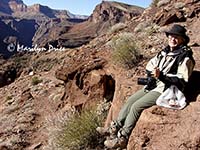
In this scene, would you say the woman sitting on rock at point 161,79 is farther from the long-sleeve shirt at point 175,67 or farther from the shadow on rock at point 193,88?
the shadow on rock at point 193,88

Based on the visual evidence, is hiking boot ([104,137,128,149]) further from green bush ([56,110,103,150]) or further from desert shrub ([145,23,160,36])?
desert shrub ([145,23,160,36])

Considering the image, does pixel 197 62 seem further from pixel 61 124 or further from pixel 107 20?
pixel 107 20

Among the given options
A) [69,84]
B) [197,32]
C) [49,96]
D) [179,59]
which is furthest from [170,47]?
[49,96]

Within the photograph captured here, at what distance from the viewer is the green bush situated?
25.9ft

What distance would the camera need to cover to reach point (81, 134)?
26.3ft

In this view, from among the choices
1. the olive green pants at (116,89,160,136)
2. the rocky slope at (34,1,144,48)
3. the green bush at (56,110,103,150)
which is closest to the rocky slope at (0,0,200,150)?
the olive green pants at (116,89,160,136)

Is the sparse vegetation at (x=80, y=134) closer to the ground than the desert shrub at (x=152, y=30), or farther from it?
closer to the ground

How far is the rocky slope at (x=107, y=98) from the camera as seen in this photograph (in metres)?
5.70

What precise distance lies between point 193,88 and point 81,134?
2616 millimetres

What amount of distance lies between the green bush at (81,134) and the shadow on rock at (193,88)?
89.6 inches

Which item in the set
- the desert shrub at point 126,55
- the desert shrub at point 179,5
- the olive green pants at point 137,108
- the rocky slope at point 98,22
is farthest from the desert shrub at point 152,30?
the rocky slope at point 98,22

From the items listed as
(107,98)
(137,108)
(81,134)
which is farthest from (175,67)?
(107,98)

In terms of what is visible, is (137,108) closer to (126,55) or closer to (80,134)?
(80,134)

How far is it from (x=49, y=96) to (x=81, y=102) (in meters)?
3.74
